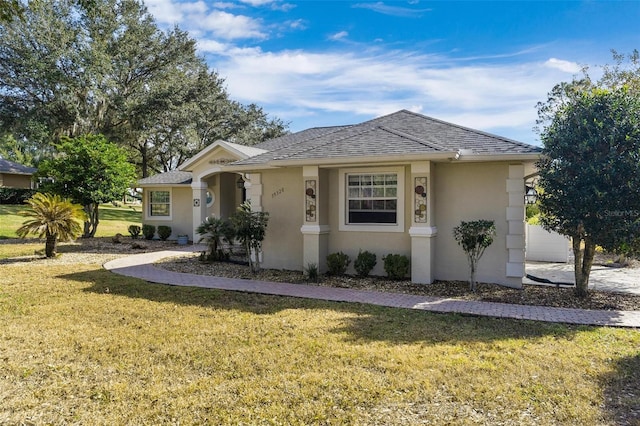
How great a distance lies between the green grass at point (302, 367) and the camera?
3.95 metres

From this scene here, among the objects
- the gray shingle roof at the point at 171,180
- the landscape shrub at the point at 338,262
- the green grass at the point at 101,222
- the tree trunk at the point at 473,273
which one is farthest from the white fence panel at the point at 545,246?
the green grass at the point at 101,222

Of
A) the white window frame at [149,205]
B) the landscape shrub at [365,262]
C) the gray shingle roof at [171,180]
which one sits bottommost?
the landscape shrub at [365,262]

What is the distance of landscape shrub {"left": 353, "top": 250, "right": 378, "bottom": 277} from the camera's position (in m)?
10.8

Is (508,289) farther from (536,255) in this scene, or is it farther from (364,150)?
(536,255)

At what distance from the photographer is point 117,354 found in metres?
5.43

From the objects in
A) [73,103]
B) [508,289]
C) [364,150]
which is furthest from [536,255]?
[73,103]

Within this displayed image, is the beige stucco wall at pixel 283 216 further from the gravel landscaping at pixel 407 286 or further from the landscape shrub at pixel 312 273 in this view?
the landscape shrub at pixel 312 273

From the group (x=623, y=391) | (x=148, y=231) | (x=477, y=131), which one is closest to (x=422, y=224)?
(x=477, y=131)

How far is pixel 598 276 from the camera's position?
1170cm

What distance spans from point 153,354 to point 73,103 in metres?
26.8

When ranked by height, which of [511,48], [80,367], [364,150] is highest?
[511,48]

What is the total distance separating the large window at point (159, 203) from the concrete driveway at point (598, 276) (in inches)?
654

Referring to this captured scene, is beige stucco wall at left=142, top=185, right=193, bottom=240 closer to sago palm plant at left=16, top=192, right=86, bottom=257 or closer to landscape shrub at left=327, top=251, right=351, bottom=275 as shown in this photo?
sago palm plant at left=16, top=192, right=86, bottom=257

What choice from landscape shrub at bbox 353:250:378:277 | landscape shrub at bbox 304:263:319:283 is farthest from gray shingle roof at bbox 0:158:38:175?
landscape shrub at bbox 353:250:378:277
